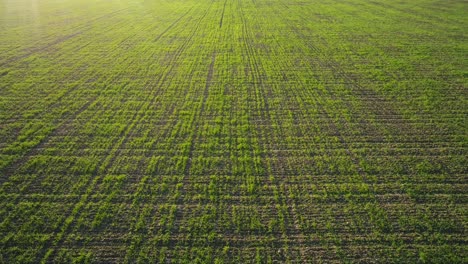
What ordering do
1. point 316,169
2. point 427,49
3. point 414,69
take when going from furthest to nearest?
point 427,49 → point 414,69 → point 316,169

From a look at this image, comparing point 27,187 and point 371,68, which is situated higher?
point 371,68

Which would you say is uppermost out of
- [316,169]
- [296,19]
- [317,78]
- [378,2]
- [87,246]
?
[378,2]

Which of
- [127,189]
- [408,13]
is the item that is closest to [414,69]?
[127,189]

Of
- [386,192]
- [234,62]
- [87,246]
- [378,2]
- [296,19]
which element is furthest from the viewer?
[378,2]

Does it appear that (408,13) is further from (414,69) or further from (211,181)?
(211,181)

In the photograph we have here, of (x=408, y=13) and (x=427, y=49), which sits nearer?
(x=427, y=49)

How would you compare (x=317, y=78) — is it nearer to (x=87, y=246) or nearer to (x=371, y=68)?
(x=371, y=68)

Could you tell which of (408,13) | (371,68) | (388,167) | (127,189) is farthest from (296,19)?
(127,189)
